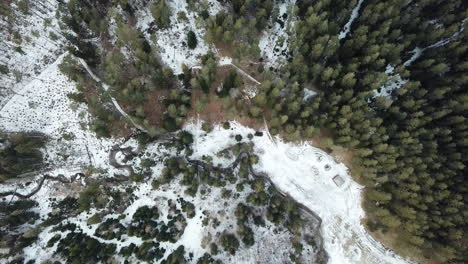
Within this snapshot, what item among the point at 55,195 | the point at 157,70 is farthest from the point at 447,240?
the point at 55,195

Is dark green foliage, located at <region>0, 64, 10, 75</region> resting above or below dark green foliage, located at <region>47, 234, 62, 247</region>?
above

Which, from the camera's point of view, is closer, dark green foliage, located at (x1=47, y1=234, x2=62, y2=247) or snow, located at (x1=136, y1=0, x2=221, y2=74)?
dark green foliage, located at (x1=47, y1=234, x2=62, y2=247)

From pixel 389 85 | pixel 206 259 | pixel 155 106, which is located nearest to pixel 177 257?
pixel 206 259

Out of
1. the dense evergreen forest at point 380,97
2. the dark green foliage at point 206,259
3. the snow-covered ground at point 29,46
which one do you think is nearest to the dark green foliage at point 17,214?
the snow-covered ground at point 29,46

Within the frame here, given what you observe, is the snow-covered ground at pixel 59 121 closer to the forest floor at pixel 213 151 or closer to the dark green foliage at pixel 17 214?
the forest floor at pixel 213 151

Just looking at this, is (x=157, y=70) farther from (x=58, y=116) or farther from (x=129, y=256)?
(x=129, y=256)

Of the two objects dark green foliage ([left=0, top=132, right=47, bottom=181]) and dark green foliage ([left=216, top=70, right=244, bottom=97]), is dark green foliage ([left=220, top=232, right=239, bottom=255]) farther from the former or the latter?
dark green foliage ([left=0, top=132, right=47, bottom=181])

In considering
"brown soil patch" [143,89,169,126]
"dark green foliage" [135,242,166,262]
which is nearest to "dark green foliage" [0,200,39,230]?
"dark green foliage" [135,242,166,262]
